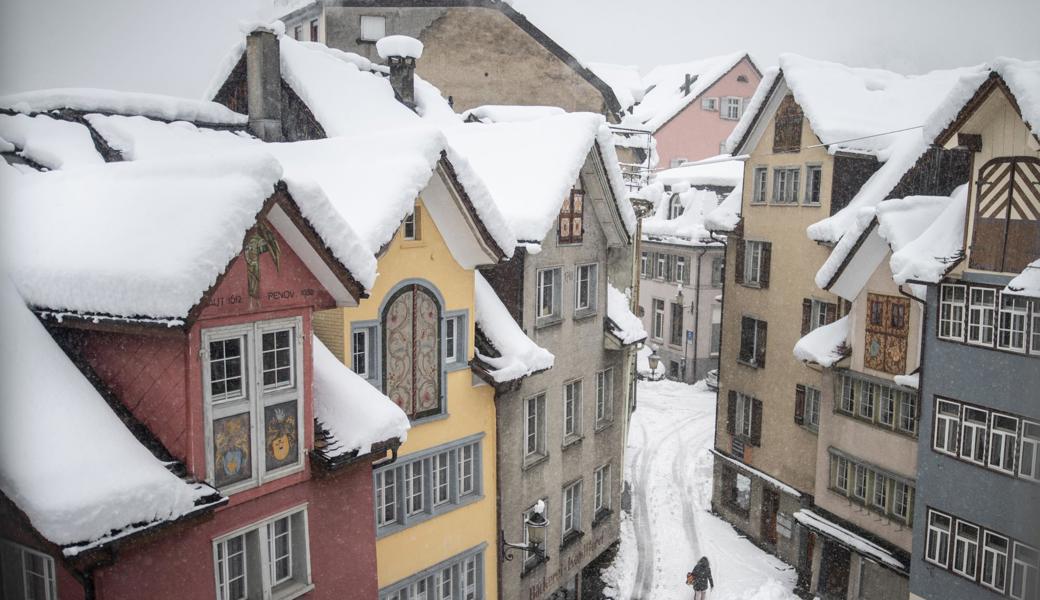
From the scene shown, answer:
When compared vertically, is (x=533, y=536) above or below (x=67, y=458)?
below

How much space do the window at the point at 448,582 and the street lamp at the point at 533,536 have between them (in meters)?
0.60

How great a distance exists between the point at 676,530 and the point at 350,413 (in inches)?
580

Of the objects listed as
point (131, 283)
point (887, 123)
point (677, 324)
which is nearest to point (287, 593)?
point (131, 283)

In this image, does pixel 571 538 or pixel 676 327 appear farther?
pixel 676 327

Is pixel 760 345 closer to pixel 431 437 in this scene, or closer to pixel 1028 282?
pixel 1028 282

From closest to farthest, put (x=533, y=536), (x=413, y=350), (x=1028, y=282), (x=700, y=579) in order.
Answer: (x=413, y=350) → (x=1028, y=282) → (x=533, y=536) → (x=700, y=579)

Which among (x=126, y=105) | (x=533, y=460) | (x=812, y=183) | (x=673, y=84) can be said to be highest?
(x=673, y=84)

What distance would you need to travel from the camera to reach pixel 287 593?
7754 millimetres

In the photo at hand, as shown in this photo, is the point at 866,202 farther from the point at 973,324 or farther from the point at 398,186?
the point at 398,186

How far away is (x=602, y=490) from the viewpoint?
17.0 m

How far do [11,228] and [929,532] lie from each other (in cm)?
1452

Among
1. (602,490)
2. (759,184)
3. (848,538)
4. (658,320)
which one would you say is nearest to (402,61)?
(759,184)

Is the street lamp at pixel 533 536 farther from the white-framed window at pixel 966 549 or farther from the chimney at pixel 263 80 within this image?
the chimney at pixel 263 80

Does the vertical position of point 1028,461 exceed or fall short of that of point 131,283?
it falls short
